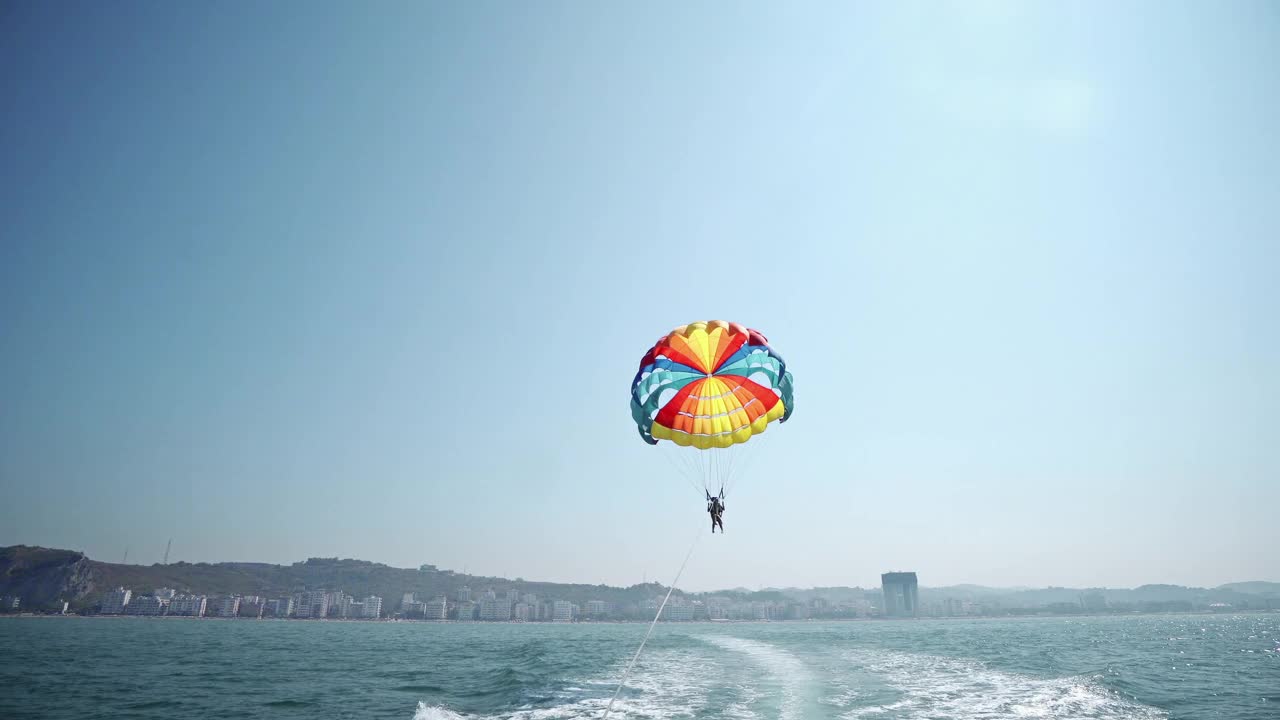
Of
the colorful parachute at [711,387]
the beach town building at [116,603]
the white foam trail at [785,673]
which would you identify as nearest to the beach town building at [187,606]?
the beach town building at [116,603]

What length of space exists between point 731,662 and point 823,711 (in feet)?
50.1

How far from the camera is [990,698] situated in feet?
67.1

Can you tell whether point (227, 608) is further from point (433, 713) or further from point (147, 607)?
point (433, 713)

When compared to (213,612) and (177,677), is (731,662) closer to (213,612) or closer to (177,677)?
(177,677)

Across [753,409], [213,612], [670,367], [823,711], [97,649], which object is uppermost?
[670,367]

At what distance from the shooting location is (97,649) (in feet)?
146

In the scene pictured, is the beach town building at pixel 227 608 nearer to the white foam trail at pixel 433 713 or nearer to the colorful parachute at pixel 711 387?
the white foam trail at pixel 433 713

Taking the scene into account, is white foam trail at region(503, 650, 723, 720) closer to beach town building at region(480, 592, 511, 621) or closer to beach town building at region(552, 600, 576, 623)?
beach town building at region(480, 592, 511, 621)

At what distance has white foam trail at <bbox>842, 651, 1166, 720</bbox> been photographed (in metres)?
17.8

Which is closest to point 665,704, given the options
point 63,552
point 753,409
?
point 753,409

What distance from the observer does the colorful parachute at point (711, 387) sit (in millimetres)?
17062

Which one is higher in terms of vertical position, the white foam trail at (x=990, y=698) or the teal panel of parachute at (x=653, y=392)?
the teal panel of parachute at (x=653, y=392)

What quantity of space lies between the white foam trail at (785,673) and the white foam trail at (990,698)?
2.01 metres

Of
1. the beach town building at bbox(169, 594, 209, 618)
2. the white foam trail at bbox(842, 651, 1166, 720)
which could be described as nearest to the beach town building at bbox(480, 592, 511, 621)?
the beach town building at bbox(169, 594, 209, 618)
